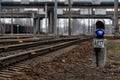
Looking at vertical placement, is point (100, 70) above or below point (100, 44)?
below

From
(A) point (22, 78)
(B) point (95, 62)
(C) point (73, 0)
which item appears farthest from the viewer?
(C) point (73, 0)

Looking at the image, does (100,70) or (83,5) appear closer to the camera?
(100,70)

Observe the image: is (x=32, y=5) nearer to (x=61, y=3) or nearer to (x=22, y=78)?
(x=61, y=3)

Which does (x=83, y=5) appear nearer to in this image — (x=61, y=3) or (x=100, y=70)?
(x=61, y=3)

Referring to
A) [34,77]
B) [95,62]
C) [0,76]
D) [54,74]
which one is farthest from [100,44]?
[0,76]

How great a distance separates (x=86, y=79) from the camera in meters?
7.26

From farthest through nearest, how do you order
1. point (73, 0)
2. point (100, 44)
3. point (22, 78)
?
point (73, 0)
point (100, 44)
point (22, 78)

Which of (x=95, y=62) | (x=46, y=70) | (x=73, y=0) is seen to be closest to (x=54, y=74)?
(x=46, y=70)

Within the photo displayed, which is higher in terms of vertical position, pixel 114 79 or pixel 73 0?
pixel 73 0

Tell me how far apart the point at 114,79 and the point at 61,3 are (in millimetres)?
79122

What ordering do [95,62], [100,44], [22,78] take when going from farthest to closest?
[95,62] < [100,44] < [22,78]

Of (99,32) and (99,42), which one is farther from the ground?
(99,32)

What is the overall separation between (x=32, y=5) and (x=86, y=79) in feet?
266

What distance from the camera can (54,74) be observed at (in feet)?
26.1
